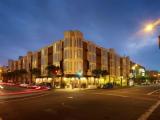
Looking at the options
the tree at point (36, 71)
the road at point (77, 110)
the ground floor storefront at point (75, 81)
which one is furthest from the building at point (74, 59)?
the road at point (77, 110)

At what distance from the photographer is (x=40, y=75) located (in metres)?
107

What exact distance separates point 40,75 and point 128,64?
60.4m

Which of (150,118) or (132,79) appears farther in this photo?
(132,79)

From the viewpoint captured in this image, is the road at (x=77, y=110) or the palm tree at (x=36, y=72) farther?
the palm tree at (x=36, y=72)

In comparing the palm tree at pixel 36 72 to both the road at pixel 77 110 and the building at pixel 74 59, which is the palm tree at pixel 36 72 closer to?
the building at pixel 74 59

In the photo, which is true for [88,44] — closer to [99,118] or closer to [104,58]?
[104,58]

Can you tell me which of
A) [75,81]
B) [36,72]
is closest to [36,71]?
[36,72]

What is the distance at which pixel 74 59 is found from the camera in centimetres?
9169

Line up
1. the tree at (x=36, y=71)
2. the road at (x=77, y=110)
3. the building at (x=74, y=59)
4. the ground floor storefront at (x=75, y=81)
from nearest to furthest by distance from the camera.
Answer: the road at (x=77, y=110), the ground floor storefront at (x=75, y=81), the building at (x=74, y=59), the tree at (x=36, y=71)

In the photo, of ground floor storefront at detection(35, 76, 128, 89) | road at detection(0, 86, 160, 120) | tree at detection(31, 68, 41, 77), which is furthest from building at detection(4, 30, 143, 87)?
road at detection(0, 86, 160, 120)

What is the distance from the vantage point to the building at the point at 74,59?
91.8 m

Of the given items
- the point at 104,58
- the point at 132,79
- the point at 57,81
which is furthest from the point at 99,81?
the point at 132,79

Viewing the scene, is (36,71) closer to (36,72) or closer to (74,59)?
(36,72)

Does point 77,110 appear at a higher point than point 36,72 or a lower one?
lower
